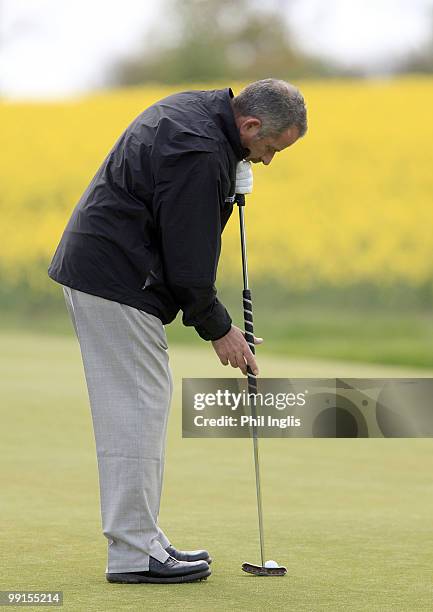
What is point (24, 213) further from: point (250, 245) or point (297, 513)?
point (297, 513)

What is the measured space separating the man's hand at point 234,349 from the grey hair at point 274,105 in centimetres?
57

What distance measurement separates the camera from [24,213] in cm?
1811

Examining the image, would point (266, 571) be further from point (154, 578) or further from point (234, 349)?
point (234, 349)

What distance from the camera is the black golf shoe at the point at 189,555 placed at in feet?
14.4

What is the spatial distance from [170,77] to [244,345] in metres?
27.9

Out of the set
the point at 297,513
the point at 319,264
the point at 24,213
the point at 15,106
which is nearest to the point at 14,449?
the point at 297,513

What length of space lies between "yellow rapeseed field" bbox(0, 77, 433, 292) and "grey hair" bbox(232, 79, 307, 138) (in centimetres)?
1161

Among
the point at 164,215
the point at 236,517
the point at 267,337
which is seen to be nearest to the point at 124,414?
the point at 164,215

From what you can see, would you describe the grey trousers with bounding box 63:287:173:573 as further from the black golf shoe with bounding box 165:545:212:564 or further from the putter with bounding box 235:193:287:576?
the putter with bounding box 235:193:287:576

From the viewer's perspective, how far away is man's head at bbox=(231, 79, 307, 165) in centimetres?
416

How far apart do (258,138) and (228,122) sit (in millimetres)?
94

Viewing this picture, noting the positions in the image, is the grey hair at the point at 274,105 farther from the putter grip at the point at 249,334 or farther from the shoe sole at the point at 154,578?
the shoe sole at the point at 154,578

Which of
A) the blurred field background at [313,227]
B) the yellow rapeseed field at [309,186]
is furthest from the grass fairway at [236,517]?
the yellow rapeseed field at [309,186]

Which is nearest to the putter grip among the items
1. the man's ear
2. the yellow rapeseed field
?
the man's ear
